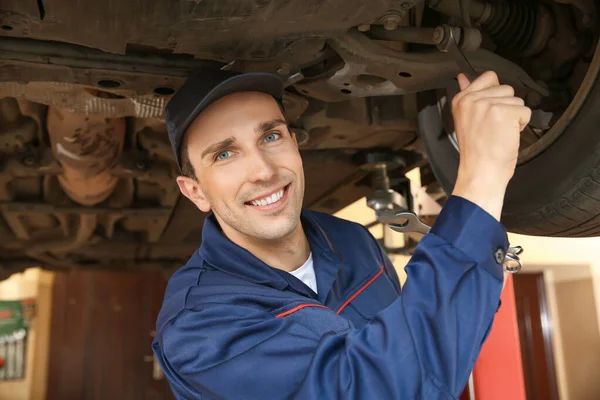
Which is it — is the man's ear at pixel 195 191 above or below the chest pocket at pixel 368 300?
above

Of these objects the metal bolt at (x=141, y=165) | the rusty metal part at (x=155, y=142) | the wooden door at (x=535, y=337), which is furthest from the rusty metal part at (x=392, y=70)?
the wooden door at (x=535, y=337)

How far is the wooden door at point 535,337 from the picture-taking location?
4.54 meters

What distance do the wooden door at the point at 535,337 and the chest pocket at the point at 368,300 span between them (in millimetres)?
3773

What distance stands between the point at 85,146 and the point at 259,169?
3.10 ft

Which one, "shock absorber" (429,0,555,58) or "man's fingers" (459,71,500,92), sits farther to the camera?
"shock absorber" (429,0,555,58)

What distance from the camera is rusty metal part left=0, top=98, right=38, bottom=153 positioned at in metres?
1.73

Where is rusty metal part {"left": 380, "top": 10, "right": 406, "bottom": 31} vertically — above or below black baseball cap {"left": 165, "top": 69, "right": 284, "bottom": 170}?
above

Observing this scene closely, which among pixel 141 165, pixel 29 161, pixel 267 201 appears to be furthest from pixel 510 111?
pixel 29 161

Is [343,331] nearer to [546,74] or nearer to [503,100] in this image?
[503,100]

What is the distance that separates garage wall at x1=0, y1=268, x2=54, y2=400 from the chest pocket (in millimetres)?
4769

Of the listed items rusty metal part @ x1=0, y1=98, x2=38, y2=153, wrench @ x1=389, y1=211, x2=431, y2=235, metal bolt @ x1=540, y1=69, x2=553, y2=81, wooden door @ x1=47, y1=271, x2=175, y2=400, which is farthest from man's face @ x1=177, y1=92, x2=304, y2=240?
wooden door @ x1=47, y1=271, x2=175, y2=400

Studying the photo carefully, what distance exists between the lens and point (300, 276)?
1082mm

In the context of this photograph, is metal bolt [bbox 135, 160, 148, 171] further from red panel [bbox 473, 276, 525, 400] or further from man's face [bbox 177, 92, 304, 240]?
red panel [bbox 473, 276, 525, 400]

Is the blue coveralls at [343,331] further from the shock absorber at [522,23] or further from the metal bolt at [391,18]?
the shock absorber at [522,23]
